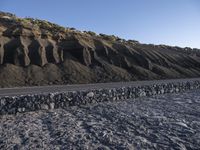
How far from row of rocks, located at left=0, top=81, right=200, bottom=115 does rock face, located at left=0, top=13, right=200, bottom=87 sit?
20.2 m

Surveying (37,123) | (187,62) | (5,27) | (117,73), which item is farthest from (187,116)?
(187,62)

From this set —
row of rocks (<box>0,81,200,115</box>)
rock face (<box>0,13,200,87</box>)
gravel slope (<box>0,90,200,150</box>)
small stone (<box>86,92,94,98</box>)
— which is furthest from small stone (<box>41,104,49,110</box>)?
rock face (<box>0,13,200,87</box>)

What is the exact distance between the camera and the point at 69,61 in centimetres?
5094

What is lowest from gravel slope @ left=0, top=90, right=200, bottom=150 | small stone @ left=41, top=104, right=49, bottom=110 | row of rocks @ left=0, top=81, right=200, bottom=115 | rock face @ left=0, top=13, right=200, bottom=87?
gravel slope @ left=0, top=90, right=200, bottom=150

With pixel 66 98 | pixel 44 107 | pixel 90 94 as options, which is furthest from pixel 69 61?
pixel 44 107

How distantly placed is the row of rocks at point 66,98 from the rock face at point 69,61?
20167mm

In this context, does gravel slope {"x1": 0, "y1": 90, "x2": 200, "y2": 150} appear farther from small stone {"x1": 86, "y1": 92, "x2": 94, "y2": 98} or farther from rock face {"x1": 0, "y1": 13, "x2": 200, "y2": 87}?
rock face {"x1": 0, "y1": 13, "x2": 200, "y2": 87}

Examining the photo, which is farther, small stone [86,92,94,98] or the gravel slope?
small stone [86,92,94,98]

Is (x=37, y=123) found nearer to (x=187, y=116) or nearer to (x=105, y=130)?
(x=105, y=130)

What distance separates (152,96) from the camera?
2561 cm

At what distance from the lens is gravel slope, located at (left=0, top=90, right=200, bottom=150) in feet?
40.3

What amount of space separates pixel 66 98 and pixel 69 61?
3169 cm

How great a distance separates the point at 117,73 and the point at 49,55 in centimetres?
970

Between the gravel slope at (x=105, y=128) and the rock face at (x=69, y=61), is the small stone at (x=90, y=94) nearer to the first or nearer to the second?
the gravel slope at (x=105, y=128)
